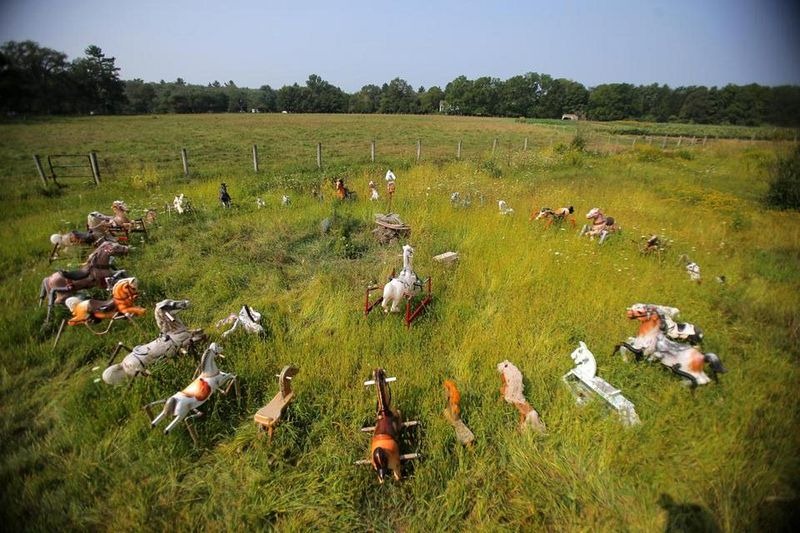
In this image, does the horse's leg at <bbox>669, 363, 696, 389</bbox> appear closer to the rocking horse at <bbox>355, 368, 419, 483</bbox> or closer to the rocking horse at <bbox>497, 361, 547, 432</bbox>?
the rocking horse at <bbox>497, 361, 547, 432</bbox>

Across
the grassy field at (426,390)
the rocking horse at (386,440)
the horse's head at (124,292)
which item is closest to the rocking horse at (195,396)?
the grassy field at (426,390)

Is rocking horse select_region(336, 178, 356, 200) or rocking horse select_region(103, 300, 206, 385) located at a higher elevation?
rocking horse select_region(336, 178, 356, 200)

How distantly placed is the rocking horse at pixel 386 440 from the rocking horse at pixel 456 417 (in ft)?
1.05

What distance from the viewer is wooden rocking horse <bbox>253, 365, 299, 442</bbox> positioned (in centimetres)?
275

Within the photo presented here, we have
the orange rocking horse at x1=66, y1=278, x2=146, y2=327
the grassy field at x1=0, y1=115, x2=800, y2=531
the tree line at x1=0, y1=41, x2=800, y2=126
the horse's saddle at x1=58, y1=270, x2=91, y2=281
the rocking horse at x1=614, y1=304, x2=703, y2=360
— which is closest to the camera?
the grassy field at x1=0, y1=115, x2=800, y2=531

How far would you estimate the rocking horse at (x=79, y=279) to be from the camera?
13.4 feet

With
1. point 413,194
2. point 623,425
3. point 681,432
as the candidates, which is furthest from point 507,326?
point 413,194

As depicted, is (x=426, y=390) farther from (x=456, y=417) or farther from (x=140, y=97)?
(x=140, y=97)

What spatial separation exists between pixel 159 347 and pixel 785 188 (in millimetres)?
10699

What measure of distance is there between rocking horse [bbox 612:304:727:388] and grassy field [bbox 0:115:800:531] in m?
0.16

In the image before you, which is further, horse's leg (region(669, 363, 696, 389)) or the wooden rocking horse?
horse's leg (region(669, 363, 696, 389))

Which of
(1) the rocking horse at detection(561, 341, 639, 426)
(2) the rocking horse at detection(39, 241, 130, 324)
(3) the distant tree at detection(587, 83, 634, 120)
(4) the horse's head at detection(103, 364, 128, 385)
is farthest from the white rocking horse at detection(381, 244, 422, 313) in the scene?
(3) the distant tree at detection(587, 83, 634, 120)

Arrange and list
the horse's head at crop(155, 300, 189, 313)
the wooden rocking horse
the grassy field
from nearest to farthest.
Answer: the grassy field, the wooden rocking horse, the horse's head at crop(155, 300, 189, 313)

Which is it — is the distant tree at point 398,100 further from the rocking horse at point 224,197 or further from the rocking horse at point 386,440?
the rocking horse at point 386,440
